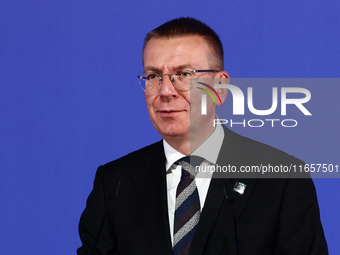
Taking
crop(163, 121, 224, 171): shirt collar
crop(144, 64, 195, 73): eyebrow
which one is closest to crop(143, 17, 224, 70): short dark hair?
crop(144, 64, 195, 73): eyebrow

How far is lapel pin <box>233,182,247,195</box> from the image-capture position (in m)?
1.49

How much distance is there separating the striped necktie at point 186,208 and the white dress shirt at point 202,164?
0.02m

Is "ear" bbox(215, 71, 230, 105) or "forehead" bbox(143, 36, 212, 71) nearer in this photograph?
"forehead" bbox(143, 36, 212, 71)

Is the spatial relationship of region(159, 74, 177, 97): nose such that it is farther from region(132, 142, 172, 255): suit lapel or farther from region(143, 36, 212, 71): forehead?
region(132, 142, 172, 255): suit lapel

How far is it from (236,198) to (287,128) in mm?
407

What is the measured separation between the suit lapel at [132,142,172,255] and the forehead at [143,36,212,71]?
337mm

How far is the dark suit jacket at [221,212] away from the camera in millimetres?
1428

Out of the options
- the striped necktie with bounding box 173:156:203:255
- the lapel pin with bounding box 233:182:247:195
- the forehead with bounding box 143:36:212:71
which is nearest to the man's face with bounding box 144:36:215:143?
the forehead with bounding box 143:36:212:71

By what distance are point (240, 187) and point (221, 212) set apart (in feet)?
→ 0.33

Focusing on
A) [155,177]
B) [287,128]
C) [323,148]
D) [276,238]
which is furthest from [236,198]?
[323,148]

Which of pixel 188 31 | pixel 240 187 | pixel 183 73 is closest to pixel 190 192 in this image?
pixel 240 187

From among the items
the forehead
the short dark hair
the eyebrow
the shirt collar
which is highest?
the short dark hair

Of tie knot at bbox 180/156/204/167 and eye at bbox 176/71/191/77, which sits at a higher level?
eye at bbox 176/71/191/77

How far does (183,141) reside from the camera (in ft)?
5.16
